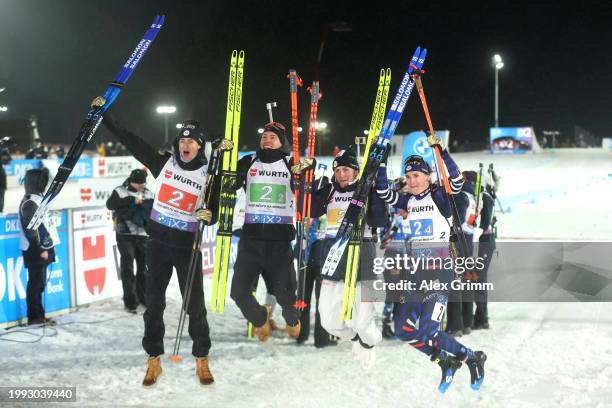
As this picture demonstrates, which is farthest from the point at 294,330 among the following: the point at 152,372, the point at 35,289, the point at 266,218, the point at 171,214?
the point at 35,289

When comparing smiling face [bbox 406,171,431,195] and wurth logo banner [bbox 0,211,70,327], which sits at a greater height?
smiling face [bbox 406,171,431,195]

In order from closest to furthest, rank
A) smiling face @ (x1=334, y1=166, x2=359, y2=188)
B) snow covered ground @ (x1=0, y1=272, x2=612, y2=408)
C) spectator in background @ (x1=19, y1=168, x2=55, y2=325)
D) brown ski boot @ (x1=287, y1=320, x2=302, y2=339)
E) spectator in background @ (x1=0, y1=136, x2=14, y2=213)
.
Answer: snow covered ground @ (x1=0, y1=272, x2=612, y2=408)
smiling face @ (x1=334, y1=166, x2=359, y2=188)
brown ski boot @ (x1=287, y1=320, x2=302, y2=339)
spectator in background @ (x1=0, y1=136, x2=14, y2=213)
spectator in background @ (x1=19, y1=168, x2=55, y2=325)

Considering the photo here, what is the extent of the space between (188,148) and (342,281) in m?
1.96

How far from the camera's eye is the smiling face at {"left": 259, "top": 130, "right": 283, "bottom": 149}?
5648mm

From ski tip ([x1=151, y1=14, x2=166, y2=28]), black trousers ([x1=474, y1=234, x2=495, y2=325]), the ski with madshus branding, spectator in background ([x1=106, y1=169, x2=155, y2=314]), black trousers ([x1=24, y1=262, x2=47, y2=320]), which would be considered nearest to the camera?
the ski with madshus branding

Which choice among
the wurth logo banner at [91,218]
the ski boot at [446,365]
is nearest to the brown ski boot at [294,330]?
the ski boot at [446,365]

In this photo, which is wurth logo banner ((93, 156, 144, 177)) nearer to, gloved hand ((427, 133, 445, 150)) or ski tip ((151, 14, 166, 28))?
ski tip ((151, 14, 166, 28))

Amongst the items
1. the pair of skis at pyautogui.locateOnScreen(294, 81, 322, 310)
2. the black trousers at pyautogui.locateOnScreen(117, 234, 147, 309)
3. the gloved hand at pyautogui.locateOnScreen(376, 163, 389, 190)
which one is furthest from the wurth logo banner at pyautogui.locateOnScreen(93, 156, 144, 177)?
the gloved hand at pyautogui.locateOnScreen(376, 163, 389, 190)

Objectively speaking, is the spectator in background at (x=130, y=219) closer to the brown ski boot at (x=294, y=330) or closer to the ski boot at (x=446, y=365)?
the brown ski boot at (x=294, y=330)

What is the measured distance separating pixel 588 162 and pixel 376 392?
107 feet

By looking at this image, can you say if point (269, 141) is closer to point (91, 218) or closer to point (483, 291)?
point (483, 291)

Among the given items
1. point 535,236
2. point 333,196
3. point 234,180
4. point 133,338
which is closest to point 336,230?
point 333,196

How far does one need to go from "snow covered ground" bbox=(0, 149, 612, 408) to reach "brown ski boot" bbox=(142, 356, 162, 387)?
10 centimetres

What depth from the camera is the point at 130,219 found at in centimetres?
760
